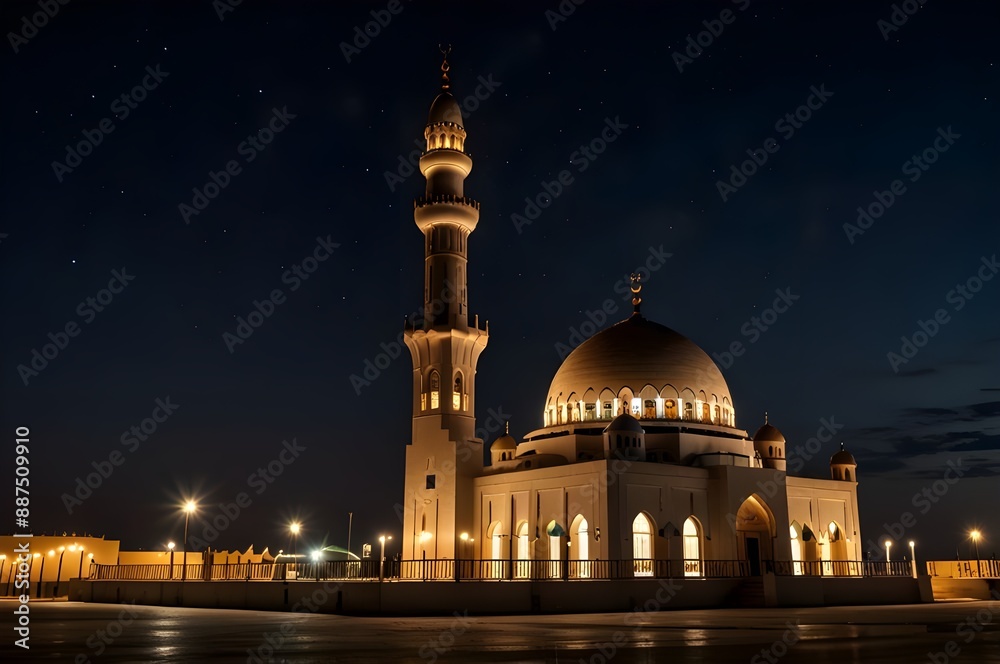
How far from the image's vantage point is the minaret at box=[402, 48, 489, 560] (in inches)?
1729

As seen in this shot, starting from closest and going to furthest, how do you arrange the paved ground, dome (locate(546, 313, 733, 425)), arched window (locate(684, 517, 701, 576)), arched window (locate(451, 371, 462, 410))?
the paved ground, arched window (locate(684, 517, 701, 576)), arched window (locate(451, 371, 462, 410)), dome (locate(546, 313, 733, 425))

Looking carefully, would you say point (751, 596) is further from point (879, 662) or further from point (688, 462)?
point (879, 662)

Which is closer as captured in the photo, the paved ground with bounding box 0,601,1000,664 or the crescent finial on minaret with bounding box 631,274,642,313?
the paved ground with bounding box 0,601,1000,664

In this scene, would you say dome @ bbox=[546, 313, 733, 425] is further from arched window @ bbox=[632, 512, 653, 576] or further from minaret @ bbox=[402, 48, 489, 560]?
arched window @ bbox=[632, 512, 653, 576]

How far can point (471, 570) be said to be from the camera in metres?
31.8

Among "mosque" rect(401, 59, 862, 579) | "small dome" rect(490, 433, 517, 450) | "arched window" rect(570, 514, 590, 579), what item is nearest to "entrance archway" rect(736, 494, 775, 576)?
"mosque" rect(401, 59, 862, 579)

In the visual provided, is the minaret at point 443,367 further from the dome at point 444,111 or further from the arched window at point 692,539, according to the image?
the arched window at point 692,539

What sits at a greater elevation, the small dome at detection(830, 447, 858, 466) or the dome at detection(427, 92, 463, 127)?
the dome at detection(427, 92, 463, 127)

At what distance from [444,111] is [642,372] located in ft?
54.5

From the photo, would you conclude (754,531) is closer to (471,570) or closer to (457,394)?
(457,394)

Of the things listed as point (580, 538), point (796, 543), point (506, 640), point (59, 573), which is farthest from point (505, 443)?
point (506, 640)

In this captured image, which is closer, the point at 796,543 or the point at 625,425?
the point at 625,425

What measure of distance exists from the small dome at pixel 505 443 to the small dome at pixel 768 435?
40.6 feet

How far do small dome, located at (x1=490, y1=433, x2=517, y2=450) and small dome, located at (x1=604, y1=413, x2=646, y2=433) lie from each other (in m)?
7.82
